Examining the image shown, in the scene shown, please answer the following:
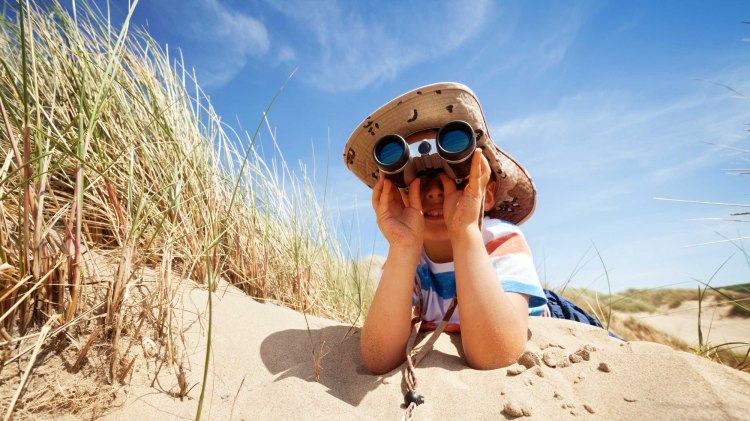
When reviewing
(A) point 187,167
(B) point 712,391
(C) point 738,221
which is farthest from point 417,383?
(A) point 187,167

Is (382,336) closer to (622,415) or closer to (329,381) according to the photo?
(329,381)

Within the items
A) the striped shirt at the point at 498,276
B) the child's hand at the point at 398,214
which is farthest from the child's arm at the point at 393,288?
the striped shirt at the point at 498,276

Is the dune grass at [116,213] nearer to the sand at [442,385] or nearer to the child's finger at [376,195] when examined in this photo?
the sand at [442,385]

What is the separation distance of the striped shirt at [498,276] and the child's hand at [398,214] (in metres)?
0.39

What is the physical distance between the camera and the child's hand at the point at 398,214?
179 cm

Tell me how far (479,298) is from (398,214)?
2.00 ft

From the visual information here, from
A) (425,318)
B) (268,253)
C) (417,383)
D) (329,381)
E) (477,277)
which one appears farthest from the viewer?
(268,253)

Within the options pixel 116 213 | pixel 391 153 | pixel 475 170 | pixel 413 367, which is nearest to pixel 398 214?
pixel 391 153

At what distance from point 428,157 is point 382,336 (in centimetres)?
91

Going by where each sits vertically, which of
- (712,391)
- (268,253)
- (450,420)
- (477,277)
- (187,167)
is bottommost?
(450,420)

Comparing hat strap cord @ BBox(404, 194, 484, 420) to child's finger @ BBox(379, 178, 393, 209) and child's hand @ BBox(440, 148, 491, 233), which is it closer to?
child's hand @ BBox(440, 148, 491, 233)

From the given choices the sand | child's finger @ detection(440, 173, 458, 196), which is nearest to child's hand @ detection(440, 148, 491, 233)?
child's finger @ detection(440, 173, 458, 196)

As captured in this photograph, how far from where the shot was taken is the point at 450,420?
1.18 m

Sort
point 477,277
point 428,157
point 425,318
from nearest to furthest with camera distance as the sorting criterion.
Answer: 1. point 477,277
2. point 428,157
3. point 425,318
